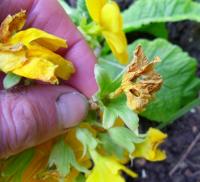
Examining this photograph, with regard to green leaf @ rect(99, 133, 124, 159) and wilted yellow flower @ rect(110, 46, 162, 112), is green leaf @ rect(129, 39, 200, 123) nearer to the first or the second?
green leaf @ rect(99, 133, 124, 159)

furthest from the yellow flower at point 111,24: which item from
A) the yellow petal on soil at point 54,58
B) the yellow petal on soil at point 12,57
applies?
the yellow petal on soil at point 12,57

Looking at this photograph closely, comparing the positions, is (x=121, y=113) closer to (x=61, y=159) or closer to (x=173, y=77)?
(x=61, y=159)

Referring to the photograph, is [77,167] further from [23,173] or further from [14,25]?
[14,25]

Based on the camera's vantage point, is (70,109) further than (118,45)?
No

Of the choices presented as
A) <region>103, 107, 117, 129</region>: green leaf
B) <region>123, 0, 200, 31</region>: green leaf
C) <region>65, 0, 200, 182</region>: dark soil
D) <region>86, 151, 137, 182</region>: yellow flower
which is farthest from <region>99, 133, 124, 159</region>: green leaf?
<region>123, 0, 200, 31</region>: green leaf

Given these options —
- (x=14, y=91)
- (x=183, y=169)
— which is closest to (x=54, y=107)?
(x=14, y=91)

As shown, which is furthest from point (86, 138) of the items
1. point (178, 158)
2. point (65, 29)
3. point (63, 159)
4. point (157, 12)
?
point (157, 12)
